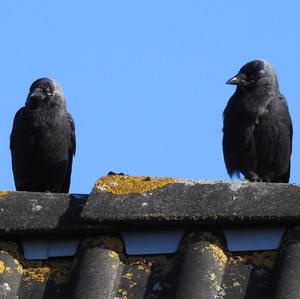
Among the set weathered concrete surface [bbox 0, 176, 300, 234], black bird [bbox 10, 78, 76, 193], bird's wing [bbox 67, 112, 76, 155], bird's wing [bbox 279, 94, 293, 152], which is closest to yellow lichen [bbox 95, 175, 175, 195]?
weathered concrete surface [bbox 0, 176, 300, 234]

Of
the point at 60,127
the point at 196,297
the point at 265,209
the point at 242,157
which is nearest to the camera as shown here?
the point at 196,297

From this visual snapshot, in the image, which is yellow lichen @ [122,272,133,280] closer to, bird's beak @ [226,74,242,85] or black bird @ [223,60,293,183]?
black bird @ [223,60,293,183]

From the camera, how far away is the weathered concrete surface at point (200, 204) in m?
2.70

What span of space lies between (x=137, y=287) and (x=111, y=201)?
331 millimetres

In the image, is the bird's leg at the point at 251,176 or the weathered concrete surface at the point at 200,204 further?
the bird's leg at the point at 251,176

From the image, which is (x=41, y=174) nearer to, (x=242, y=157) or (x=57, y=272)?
(x=242, y=157)

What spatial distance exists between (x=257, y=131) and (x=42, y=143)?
1.61m

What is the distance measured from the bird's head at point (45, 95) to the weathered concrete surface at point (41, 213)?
4245 millimetres

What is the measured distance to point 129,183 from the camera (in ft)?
9.53

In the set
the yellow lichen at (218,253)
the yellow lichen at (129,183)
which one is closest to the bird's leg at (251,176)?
the yellow lichen at (129,183)

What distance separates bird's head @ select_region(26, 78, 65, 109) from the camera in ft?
23.7

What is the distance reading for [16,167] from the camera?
7.14 meters

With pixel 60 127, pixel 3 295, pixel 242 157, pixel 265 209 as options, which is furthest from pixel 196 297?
pixel 60 127

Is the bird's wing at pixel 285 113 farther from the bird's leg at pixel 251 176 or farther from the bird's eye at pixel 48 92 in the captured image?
the bird's eye at pixel 48 92
